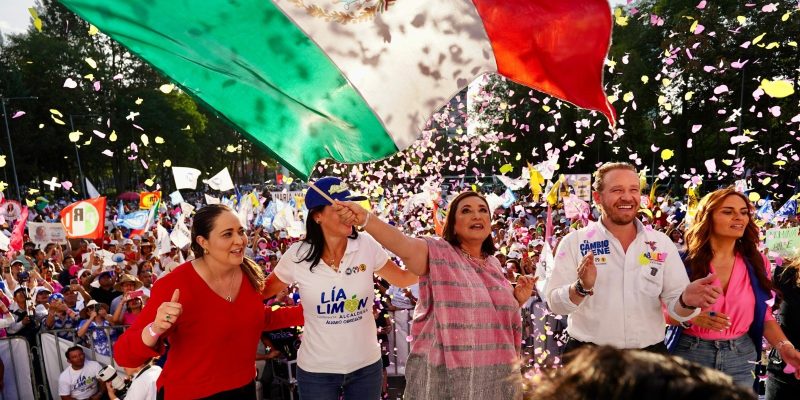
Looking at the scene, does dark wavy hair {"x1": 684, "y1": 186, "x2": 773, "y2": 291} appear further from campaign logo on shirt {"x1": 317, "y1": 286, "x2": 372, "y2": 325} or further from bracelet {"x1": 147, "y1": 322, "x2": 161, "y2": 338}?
bracelet {"x1": 147, "y1": 322, "x2": 161, "y2": 338}

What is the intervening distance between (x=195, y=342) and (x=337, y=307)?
75 centimetres

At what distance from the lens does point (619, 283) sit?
9.87 ft

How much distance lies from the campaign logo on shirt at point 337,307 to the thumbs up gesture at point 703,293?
1.74m

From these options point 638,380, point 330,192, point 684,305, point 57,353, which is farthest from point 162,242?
point 638,380

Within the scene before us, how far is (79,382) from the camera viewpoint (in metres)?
5.75

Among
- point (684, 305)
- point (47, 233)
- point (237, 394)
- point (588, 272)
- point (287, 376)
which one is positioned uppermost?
point (47, 233)

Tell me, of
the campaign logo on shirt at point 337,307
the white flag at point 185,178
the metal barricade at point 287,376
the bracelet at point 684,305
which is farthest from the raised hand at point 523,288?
the white flag at point 185,178

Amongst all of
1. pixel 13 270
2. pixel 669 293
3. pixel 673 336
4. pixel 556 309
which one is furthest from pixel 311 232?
pixel 13 270

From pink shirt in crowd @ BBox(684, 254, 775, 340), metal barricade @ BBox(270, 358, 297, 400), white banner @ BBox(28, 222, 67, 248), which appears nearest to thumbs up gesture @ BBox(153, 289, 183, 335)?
pink shirt in crowd @ BBox(684, 254, 775, 340)

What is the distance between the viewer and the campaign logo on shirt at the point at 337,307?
10.1 ft

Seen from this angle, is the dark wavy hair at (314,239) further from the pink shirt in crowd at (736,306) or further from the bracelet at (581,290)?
the pink shirt in crowd at (736,306)

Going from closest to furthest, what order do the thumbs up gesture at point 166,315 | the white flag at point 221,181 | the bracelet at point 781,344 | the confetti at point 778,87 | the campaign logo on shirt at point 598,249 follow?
the thumbs up gesture at point 166,315 → the campaign logo on shirt at point 598,249 → the bracelet at point 781,344 → the confetti at point 778,87 → the white flag at point 221,181

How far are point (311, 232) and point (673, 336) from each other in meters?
2.26

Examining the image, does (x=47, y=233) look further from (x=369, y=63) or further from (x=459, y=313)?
(x=459, y=313)
